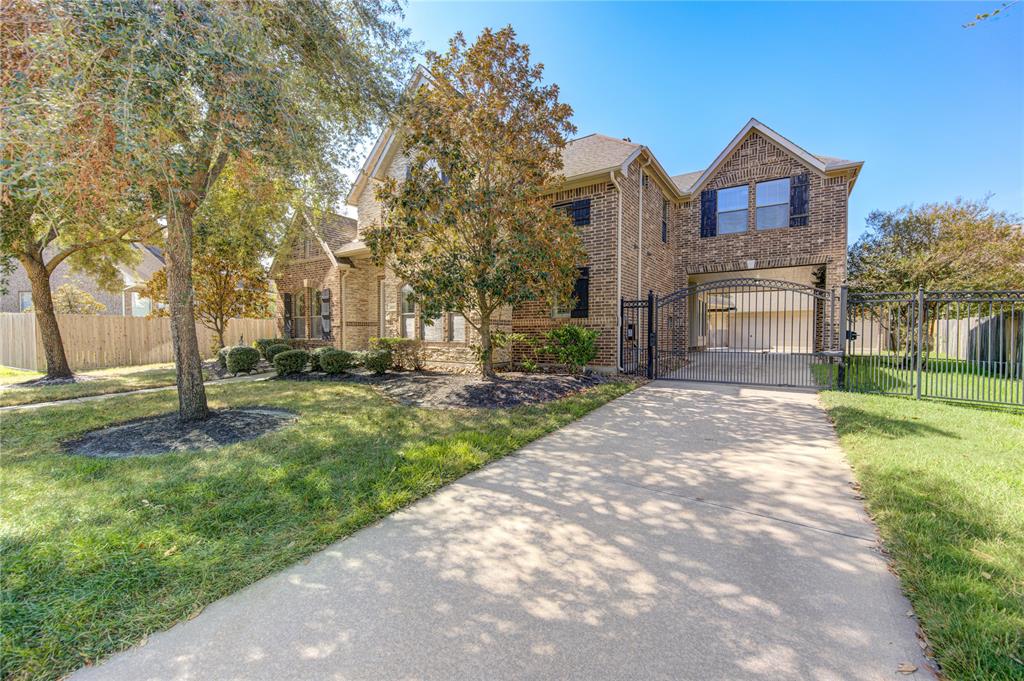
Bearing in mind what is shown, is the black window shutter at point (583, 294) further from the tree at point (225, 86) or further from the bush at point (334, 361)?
the bush at point (334, 361)

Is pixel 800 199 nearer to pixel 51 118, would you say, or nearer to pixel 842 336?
pixel 842 336

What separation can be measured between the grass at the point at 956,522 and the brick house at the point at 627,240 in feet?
19.4

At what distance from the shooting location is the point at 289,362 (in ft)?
36.7

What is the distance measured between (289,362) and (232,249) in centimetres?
418

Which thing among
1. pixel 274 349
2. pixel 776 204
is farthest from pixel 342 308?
pixel 776 204

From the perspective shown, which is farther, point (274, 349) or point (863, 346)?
point (274, 349)

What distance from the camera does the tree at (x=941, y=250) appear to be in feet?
40.1

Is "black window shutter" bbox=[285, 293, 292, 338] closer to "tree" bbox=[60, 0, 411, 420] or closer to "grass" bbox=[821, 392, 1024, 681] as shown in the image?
"tree" bbox=[60, 0, 411, 420]

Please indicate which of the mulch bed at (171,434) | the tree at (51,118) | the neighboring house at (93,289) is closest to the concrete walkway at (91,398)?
the mulch bed at (171,434)

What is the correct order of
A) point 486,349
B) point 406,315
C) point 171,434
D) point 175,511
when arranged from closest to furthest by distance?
point 175,511 < point 171,434 < point 486,349 < point 406,315

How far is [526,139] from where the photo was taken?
816cm

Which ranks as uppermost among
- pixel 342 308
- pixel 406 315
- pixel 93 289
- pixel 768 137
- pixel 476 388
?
pixel 768 137

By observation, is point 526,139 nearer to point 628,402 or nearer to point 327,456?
point 628,402

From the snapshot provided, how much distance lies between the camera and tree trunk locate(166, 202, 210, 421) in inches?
218
